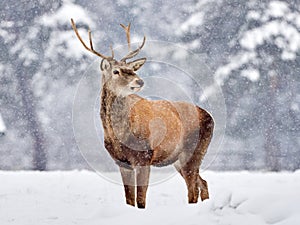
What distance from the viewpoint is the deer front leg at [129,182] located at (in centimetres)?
495

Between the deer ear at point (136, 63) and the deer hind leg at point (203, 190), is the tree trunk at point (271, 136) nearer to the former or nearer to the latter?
the deer hind leg at point (203, 190)

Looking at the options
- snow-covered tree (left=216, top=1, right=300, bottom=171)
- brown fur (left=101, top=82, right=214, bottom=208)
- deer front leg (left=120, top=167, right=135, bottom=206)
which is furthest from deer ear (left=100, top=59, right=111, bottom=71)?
snow-covered tree (left=216, top=1, right=300, bottom=171)

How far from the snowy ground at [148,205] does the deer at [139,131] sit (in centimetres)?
36

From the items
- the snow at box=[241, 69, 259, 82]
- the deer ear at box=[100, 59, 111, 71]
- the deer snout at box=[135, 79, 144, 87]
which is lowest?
the deer snout at box=[135, 79, 144, 87]

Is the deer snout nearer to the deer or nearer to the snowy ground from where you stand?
the deer

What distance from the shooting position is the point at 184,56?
6.45 metres

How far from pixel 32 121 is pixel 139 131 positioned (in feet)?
26.4

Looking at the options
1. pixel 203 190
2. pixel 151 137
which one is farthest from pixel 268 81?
pixel 151 137

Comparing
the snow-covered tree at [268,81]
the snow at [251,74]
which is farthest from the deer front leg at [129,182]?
the snow at [251,74]

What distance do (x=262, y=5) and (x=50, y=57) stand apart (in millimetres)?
6040

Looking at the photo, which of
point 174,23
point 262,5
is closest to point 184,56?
point 174,23

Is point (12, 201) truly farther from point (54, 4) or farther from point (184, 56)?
point (54, 4)

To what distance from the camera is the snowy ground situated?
3.75 meters

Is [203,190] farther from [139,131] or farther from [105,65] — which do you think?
[105,65]
